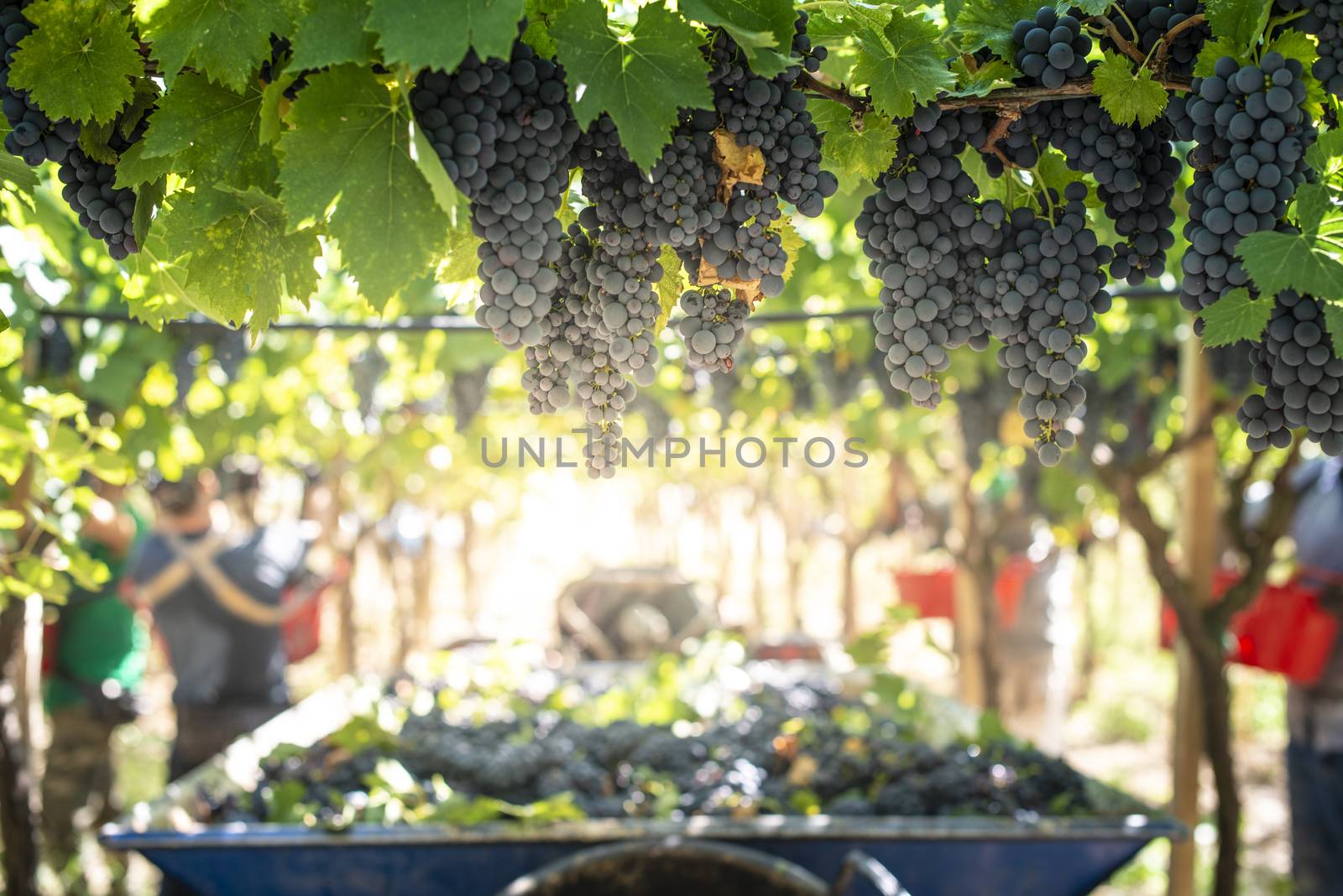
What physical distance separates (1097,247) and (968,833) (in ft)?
6.73

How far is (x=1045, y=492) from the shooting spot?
5.68 m

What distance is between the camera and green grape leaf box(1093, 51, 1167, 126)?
4.14 feet

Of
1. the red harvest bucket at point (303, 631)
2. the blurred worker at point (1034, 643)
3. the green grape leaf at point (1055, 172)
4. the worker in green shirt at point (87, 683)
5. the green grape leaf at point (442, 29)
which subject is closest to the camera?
the green grape leaf at point (442, 29)

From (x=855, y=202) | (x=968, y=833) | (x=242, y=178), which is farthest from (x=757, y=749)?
(x=242, y=178)

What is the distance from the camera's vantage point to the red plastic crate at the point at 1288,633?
4.34 meters

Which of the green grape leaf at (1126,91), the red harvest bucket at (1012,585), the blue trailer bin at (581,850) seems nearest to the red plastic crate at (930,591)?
the red harvest bucket at (1012,585)

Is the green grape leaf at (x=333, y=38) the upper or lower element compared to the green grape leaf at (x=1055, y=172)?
upper

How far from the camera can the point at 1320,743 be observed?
450 cm

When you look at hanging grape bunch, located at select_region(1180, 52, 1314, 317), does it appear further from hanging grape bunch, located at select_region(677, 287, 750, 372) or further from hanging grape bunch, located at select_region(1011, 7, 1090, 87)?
hanging grape bunch, located at select_region(677, 287, 750, 372)

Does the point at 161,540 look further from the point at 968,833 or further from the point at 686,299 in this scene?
the point at 686,299

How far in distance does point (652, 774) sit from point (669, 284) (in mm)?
2521

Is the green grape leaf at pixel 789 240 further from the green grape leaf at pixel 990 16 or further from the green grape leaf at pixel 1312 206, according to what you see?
the green grape leaf at pixel 1312 206

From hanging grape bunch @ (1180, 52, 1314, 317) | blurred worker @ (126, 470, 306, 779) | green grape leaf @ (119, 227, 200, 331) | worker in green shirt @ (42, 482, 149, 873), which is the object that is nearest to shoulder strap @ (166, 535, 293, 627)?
blurred worker @ (126, 470, 306, 779)

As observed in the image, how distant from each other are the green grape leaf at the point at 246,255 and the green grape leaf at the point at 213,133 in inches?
1.6
